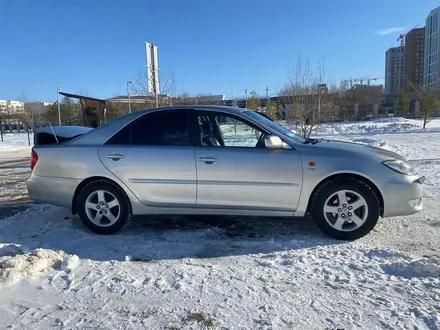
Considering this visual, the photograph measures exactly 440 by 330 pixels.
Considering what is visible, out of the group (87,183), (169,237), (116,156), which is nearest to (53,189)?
(87,183)

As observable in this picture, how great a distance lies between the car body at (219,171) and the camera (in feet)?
12.8

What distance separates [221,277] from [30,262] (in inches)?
76.2

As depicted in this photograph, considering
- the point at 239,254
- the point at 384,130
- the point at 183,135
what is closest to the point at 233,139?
the point at 183,135

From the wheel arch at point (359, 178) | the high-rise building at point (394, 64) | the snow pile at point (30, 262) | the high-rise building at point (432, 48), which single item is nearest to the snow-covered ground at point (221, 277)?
the snow pile at point (30, 262)

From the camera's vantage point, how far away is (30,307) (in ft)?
8.84

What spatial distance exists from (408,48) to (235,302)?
456 feet

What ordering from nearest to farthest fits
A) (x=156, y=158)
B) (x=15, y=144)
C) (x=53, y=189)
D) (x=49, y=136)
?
(x=156, y=158) → (x=53, y=189) → (x=49, y=136) → (x=15, y=144)

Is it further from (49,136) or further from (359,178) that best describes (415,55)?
(49,136)

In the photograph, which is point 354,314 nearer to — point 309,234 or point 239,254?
point 239,254

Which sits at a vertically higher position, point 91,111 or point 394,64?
point 394,64

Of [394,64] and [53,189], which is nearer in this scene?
[53,189]

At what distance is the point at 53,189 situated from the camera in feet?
14.7

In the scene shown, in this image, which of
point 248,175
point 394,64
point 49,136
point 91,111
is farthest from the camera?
point 394,64

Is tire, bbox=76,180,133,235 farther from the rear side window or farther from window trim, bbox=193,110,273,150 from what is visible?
window trim, bbox=193,110,273,150
